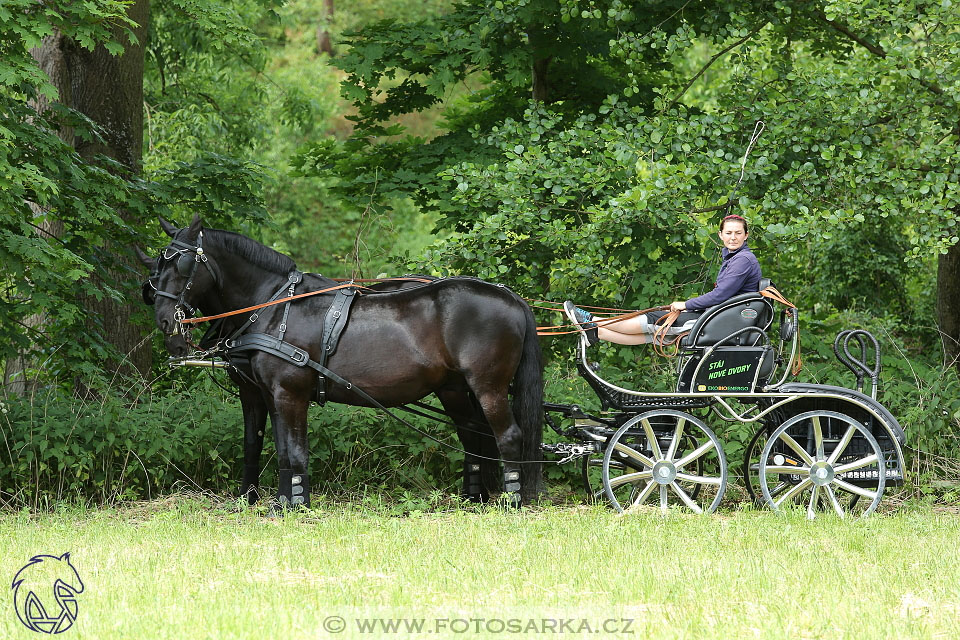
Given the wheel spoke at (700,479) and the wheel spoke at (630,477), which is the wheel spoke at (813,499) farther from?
the wheel spoke at (630,477)

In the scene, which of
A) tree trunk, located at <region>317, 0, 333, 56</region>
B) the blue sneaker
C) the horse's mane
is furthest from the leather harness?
tree trunk, located at <region>317, 0, 333, 56</region>

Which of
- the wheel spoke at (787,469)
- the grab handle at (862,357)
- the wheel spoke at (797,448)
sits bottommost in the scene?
the wheel spoke at (787,469)

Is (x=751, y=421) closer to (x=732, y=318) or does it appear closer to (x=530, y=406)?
(x=732, y=318)

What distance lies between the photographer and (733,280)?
6578 millimetres

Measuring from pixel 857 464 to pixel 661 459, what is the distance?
127 centimetres

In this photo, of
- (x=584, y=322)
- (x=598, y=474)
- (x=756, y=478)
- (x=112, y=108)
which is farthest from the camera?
(x=112, y=108)

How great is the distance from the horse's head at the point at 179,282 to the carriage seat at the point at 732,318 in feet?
10.9

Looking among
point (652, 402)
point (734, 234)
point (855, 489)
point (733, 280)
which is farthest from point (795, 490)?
point (734, 234)

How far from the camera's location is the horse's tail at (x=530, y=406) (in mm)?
6945

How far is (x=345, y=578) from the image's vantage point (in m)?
4.85

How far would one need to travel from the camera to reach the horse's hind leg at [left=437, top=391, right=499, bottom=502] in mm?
7367

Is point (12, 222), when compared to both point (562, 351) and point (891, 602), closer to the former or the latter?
point (562, 351)

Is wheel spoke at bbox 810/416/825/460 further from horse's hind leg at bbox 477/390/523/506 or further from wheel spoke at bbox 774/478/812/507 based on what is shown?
horse's hind leg at bbox 477/390/523/506

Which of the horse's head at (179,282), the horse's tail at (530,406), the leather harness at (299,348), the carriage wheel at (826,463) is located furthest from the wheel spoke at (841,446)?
the horse's head at (179,282)
